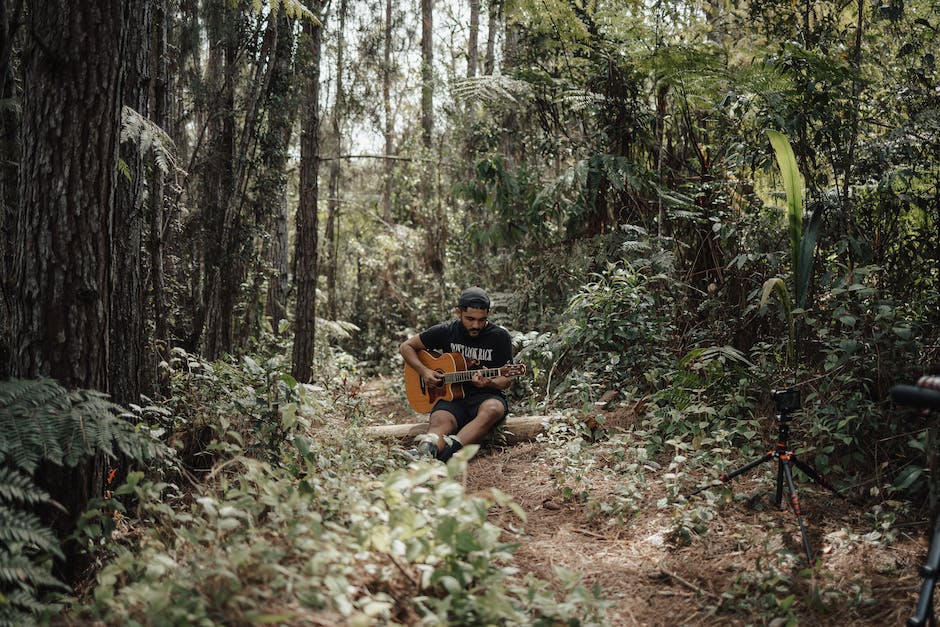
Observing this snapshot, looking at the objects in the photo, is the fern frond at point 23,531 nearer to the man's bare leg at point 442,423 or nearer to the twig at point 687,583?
the twig at point 687,583

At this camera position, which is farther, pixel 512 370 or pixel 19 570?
pixel 512 370

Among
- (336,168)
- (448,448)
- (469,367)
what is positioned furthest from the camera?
(336,168)

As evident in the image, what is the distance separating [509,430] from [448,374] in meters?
0.79

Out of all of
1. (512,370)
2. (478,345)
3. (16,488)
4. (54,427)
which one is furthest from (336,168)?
(16,488)

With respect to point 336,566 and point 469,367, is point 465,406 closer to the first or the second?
point 469,367

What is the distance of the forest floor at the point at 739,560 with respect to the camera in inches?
117

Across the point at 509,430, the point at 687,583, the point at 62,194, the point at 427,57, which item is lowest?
the point at 687,583

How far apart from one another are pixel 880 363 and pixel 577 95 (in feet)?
15.7

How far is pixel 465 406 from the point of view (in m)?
5.71

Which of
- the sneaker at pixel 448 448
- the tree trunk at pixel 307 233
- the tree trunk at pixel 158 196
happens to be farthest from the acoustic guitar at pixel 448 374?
the tree trunk at pixel 307 233

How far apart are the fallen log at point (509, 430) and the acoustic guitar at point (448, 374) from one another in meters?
0.23

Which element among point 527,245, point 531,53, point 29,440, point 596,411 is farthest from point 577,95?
point 29,440

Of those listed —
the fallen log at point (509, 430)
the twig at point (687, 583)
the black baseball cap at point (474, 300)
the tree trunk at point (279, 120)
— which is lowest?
the twig at point (687, 583)

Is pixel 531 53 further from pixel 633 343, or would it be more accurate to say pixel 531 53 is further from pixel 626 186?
pixel 633 343
